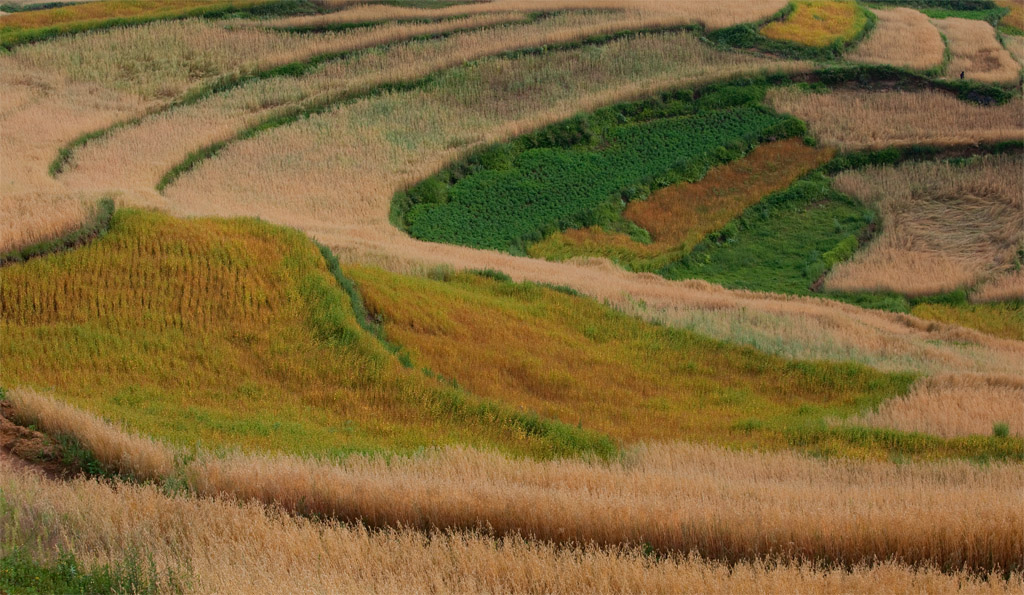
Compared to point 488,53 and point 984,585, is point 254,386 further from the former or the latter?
point 488,53

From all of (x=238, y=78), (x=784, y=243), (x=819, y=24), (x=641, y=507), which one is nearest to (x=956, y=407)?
(x=641, y=507)

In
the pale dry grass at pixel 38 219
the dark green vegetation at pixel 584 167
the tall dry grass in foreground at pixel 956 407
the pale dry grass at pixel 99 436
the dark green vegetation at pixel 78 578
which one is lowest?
the dark green vegetation at pixel 584 167

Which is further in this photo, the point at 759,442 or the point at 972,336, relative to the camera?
the point at 972,336

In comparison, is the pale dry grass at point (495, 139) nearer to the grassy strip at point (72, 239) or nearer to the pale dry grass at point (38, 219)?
the pale dry grass at point (38, 219)

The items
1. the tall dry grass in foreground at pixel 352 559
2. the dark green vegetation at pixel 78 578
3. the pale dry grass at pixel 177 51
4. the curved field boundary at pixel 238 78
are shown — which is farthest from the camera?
the pale dry grass at pixel 177 51

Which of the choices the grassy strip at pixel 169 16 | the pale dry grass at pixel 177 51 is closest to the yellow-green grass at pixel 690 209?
the pale dry grass at pixel 177 51

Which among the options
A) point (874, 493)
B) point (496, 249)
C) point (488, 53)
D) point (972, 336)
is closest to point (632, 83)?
point (488, 53)
